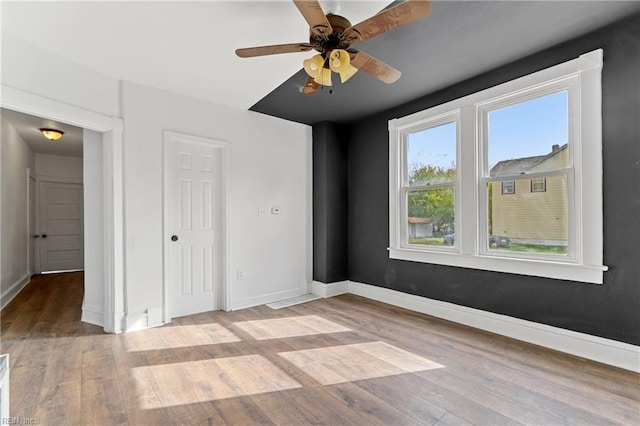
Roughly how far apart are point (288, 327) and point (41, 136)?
17.6ft

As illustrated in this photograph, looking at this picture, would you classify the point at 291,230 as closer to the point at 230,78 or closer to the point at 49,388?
the point at 230,78

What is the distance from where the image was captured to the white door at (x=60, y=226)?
21.5ft

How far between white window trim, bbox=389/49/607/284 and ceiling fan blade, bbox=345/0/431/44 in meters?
1.82

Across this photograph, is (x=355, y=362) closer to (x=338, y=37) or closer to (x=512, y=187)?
(x=512, y=187)

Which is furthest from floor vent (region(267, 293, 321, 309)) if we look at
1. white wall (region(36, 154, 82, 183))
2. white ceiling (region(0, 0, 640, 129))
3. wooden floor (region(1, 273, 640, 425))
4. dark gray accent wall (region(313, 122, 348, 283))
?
white wall (region(36, 154, 82, 183))

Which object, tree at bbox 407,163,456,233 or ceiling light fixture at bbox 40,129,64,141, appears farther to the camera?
ceiling light fixture at bbox 40,129,64,141

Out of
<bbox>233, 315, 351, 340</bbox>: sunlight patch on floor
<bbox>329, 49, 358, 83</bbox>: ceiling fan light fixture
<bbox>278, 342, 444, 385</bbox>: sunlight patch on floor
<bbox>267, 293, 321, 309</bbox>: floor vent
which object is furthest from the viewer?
<bbox>267, 293, 321, 309</bbox>: floor vent

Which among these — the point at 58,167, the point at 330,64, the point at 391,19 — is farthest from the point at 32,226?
the point at 391,19

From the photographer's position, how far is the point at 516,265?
2996 mm

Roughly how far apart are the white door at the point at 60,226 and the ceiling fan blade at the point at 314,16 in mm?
7332

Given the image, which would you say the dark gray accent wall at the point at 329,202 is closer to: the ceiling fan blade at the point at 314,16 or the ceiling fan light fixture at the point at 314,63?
the ceiling fan light fixture at the point at 314,63

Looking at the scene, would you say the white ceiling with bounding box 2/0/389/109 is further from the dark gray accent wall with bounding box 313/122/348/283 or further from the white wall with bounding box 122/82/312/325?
the dark gray accent wall with bounding box 313/122/348/283

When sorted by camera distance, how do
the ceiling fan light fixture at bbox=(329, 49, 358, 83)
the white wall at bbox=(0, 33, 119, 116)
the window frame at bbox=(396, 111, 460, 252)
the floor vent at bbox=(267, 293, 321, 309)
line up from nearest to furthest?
1. the ceiling fan light fixture at bbox=(329, 49, 358, 83)
2. the white wall at bbox=(0, 33, 119, 116)
3. the window frame at bbox=(396, 111, 460, 252)
4. the floor vent at bbox=(267, 293, 321, 309)

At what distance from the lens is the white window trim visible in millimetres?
2529
